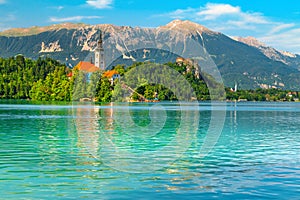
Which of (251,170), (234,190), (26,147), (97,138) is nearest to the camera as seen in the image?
(234,190)

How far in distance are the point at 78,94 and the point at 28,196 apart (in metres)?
166

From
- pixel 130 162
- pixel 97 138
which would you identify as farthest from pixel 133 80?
pixel 130 162

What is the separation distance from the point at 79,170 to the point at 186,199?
6970mm

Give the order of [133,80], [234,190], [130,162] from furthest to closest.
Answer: [133,80]
[130,162]
[234,190]

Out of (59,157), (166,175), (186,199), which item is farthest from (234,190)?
(59,157)

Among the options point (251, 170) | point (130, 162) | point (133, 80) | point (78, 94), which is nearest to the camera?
point (251, 170)

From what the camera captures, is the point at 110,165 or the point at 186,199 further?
the point at 110,165

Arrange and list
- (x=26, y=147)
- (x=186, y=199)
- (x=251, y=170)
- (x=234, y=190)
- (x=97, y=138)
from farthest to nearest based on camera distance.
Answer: (x=97, y=138) < (x=26, y=147) < (x=251, y=170) < (x=234, y=190) < (x=186, y=199)

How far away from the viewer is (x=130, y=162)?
2344cm

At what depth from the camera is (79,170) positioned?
819 inches

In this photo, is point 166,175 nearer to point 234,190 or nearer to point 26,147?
point 234,190

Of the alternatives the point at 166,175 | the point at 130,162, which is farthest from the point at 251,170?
the point at 130,162

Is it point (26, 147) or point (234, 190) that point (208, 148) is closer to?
point (26, 147)

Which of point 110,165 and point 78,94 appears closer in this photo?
point 110,165
